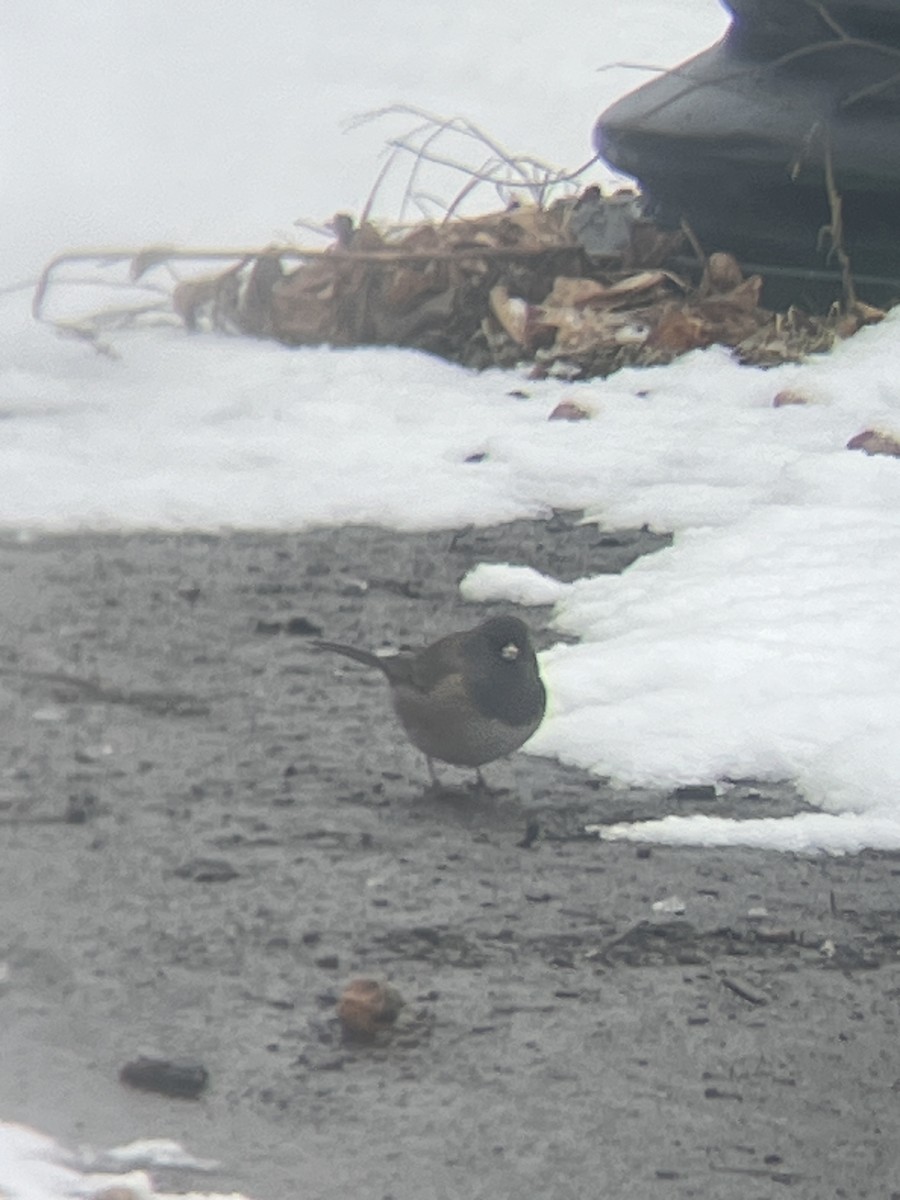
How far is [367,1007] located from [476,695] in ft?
2.79

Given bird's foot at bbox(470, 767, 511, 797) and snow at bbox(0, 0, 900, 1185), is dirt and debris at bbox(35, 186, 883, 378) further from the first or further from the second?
bird's foot at bbox(470, 767, 511, 797)

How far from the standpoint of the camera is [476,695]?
3.55 metres

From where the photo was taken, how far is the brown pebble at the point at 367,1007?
9.17ft

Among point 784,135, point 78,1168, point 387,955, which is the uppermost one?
point 784,135

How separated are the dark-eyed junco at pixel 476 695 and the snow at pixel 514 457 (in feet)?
0.80

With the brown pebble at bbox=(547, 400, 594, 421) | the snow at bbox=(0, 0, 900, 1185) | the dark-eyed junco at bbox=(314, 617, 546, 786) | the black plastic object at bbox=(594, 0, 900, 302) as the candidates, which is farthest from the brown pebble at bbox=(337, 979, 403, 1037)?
the black plastic object at bbox=(594, 0, 900, 302)

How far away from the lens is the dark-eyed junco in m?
3.57

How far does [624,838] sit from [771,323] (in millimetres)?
3243

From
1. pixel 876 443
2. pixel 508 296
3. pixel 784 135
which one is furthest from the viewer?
pixel 508 296

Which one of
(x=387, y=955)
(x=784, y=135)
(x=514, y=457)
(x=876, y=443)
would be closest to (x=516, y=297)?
(x=784, y=135)

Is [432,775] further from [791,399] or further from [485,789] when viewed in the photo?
[791,399]

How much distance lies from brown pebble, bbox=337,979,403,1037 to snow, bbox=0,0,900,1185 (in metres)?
0.49

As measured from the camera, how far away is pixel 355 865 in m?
3.37

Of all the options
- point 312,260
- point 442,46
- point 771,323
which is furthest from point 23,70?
point 771,323
